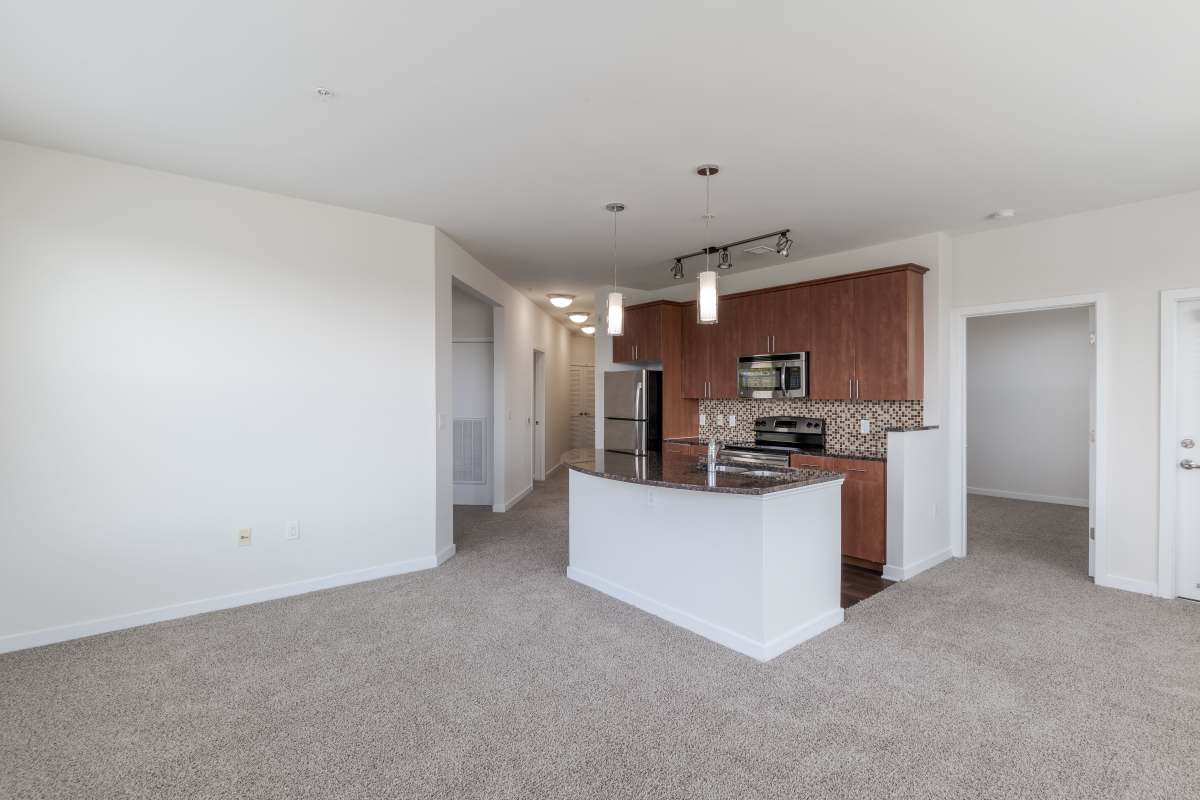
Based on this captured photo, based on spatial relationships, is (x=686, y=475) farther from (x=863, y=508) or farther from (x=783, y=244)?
(x=783, y=244)

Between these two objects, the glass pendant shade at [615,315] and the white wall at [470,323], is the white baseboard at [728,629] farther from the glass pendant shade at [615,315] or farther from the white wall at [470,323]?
the white wall at [470,323]

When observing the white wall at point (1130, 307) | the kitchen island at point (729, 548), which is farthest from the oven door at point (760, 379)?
the white wall at point (1130, 307)

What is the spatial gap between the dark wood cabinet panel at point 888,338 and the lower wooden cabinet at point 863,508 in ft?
1.92

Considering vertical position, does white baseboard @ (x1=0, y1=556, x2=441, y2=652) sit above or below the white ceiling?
below

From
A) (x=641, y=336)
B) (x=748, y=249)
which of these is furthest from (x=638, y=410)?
(x=748, y=249)

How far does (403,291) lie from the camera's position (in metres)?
4.22

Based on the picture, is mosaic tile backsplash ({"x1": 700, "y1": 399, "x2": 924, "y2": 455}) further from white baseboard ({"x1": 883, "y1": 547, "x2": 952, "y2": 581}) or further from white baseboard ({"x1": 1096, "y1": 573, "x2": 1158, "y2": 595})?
white baseboard ({"x1": 1096, "y1": 573, "x2": 1158, "y2": 595})

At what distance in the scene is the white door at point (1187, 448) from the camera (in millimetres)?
3646

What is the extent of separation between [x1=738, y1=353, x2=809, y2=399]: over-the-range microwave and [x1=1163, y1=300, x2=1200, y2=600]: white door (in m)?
2.30

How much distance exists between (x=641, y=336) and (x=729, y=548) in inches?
141

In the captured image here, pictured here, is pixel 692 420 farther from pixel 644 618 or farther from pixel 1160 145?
pixel 1160 145

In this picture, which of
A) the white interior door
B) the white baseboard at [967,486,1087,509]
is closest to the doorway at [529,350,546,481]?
the white interior door

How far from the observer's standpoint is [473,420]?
6.77m

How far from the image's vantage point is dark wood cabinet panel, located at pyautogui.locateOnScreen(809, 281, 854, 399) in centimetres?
467
